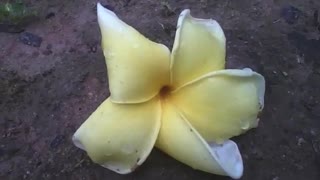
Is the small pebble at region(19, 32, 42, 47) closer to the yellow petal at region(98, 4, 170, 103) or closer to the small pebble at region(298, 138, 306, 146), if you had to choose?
the yellow petal at region(98, 4, 170, 103)

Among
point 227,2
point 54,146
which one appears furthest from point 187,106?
point 227,2

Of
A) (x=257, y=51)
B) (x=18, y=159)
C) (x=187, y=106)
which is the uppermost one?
(x=187, y=106)

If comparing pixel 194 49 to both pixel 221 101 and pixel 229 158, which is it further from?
pixel 229 158

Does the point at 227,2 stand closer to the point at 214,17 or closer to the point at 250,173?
the point at 214,17

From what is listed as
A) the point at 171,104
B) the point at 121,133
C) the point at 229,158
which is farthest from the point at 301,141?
the point at 121,133

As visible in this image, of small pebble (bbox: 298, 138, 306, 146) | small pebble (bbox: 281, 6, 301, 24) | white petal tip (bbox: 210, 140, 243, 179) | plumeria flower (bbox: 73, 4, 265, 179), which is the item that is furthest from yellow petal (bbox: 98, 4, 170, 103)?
small pebble (bbox: 281, 6, 301, 24)

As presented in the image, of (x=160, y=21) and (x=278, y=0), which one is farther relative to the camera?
(x=278, y=0)

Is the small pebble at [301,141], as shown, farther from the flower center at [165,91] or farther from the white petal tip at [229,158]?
the flower center at [165,91]
